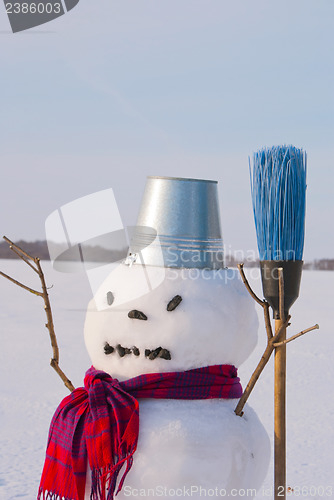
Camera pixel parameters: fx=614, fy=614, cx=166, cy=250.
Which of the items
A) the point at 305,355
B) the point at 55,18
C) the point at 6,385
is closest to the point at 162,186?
the point at 55,18

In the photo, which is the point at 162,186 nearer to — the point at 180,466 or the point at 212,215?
the point at 212,215

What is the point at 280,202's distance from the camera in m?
1.53

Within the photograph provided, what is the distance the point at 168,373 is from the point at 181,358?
5cm

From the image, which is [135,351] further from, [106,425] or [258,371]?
[258,371]

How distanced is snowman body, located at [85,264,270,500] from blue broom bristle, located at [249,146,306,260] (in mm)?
151

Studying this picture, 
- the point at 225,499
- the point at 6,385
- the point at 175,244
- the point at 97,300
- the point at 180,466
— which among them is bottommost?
the point at 6,385

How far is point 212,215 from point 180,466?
62cm

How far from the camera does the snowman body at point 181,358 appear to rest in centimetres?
144

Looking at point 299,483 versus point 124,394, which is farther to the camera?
point 299,483

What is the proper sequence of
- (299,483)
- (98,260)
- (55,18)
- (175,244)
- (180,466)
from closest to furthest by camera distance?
(180,466) < (175,244) < (98,260) < (55,18) < (299,483)

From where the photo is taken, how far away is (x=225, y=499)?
1481 millimetres

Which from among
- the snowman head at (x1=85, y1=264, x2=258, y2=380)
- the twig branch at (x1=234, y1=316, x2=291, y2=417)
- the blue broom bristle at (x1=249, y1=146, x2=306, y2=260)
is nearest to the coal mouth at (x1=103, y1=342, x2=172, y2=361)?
the snowman head at (x1=85, y1=264, x2=258, y2=380)

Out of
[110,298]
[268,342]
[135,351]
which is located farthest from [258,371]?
[110,298]

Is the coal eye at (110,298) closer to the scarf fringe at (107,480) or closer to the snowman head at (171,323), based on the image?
the snowman head at (171,323)
